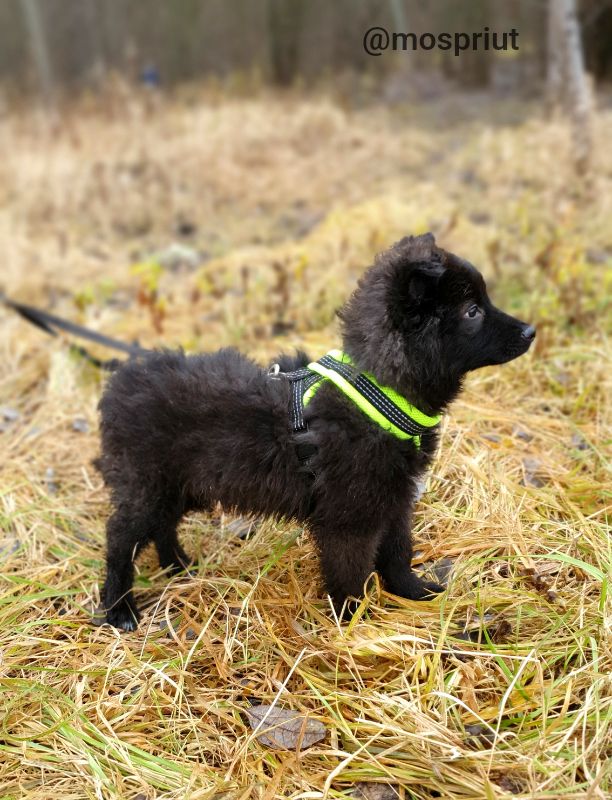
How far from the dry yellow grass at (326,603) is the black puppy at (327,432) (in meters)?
0.27

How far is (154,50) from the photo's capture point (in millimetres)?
17625

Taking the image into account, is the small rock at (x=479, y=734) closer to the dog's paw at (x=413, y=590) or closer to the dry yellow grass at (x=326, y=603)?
the dry yellow grass at (x=326, y=603)

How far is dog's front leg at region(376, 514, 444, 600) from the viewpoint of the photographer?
2.94m

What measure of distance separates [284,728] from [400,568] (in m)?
0.83

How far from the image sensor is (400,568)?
117 inches

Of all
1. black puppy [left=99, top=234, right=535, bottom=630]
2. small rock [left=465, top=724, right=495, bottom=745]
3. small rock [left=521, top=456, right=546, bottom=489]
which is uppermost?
black puppy [left=99, top=234, right=535, bottom=630]

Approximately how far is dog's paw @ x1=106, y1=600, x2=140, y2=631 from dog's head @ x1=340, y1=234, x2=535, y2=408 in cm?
147

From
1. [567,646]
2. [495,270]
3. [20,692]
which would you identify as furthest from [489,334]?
[495,270]

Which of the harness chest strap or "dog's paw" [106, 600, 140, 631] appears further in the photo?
"dog's paw" [106, 600, 140, 631]

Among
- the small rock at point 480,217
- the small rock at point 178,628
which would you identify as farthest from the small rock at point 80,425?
the small rock at point 480,217

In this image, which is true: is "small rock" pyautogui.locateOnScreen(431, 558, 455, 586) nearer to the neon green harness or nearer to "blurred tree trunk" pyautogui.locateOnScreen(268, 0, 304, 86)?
the neon green harness

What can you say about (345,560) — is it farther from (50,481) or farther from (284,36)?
(284,36)

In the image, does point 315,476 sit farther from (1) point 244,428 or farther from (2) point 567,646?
(2) point 567,646

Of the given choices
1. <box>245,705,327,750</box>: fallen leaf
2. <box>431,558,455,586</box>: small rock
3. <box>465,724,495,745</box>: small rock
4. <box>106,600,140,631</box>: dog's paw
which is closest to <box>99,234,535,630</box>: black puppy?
<box>106,600,140,631</box>: dog's paw
